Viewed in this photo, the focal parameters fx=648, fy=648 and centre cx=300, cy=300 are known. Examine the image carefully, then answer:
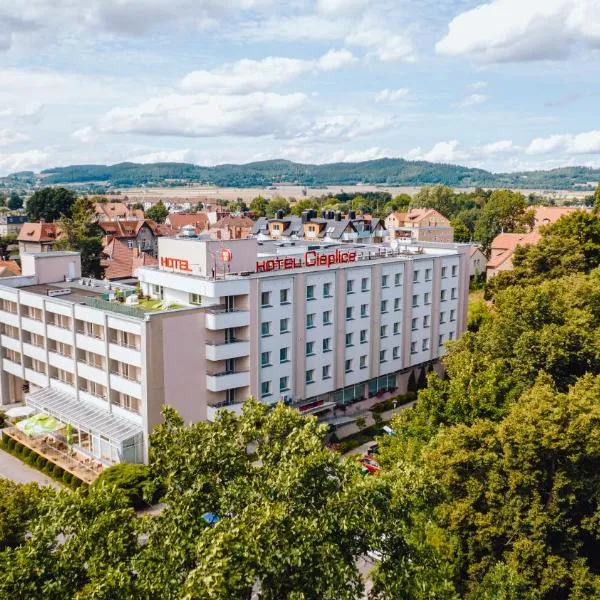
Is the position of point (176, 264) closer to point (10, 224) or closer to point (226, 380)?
point (226, 380)

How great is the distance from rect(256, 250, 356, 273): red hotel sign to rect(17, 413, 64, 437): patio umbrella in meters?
19.9

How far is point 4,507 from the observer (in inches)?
1012

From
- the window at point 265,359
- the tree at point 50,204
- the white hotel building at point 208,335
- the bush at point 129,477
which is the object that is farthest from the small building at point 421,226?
the bush at point 129,477

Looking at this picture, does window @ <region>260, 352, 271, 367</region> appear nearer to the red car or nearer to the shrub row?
the red car

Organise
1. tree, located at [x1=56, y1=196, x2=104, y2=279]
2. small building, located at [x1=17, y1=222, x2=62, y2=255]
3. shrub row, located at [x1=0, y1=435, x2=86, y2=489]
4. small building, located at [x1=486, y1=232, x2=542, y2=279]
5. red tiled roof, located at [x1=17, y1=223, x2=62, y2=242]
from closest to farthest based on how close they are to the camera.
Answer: shrub row, located at [x1=0, y1=435, x2=86, y2=489], tree, located at [x1=56, y1=196, x2=104, y2=279], small building, located at [x1=486, y1=232, x2=542, y2=279], small building, located at [x1=17, y1=222, x2=62, y2=255], red tiled roof, located at [x1=17, y1=223, x2=62, y2=242]

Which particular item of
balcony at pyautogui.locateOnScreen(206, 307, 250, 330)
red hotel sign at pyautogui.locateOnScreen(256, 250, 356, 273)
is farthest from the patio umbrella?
red hotel sign at pyautogui.locateOnScreen(256, 250, 356, 273)

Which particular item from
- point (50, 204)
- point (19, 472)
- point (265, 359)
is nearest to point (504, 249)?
point (265, 359)

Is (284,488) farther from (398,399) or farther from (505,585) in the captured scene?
(398,399)

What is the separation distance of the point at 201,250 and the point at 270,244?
60.9ft

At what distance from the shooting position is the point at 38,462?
49.3m

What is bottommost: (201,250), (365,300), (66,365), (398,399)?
(398,399)

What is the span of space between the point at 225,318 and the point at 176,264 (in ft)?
28.1

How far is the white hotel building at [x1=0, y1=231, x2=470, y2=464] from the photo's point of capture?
154 ft

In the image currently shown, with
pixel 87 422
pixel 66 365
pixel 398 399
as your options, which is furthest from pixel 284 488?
pixel 398 399
